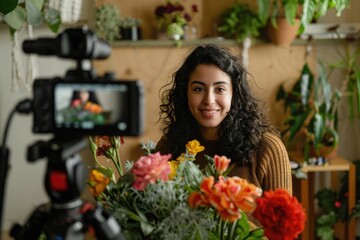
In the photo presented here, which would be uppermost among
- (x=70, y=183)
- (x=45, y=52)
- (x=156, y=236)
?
(x=45, y=52)

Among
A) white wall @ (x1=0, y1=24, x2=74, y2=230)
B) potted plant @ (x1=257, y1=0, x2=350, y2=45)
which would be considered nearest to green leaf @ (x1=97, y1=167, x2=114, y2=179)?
potted plant @ (x1=257, y1=0, x2=350, y2=45)

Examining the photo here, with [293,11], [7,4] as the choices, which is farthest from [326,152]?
[7,4]

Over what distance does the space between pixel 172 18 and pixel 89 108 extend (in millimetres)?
2379

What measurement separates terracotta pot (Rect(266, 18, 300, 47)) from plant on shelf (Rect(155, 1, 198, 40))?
0.50 metres

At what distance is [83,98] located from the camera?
2.22 feet

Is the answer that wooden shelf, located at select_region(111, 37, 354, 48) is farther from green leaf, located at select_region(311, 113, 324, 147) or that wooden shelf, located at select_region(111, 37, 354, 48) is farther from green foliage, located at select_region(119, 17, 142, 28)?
green leaf, located at select_region(311, 113, 324, 147)

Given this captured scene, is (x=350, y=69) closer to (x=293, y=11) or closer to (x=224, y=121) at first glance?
(x=293, y=11)

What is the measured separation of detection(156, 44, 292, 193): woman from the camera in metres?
1.40

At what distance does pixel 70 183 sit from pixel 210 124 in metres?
0.79

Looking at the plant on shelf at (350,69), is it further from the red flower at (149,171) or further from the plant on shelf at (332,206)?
the red flower at (149,171)

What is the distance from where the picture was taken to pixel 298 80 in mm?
2977

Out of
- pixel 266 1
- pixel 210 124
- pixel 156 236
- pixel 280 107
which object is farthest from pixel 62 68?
pixel 156 236

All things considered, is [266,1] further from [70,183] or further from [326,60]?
[70,183]

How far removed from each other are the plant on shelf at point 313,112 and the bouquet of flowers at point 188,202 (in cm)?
195
